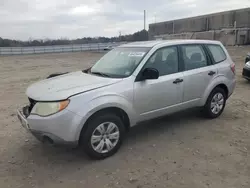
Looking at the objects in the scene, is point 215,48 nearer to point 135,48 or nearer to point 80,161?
point 135,48

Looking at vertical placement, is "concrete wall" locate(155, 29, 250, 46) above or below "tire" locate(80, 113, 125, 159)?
above

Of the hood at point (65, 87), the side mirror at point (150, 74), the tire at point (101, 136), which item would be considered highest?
the side mirror at point (150, 74)

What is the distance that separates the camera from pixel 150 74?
380 cm

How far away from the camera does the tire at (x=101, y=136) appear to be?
11.1 feet

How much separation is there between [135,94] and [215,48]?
2.40 meters

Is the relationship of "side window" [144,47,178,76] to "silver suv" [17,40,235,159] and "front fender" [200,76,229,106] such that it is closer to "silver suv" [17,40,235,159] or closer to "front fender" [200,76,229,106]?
"silver suv" [17,40,235,159]

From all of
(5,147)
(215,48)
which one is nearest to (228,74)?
(215,48)

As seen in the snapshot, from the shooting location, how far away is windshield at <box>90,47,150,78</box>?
397cm

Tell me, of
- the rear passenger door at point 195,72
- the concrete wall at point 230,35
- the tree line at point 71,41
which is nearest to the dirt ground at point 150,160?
the rear passenger door at point 195,72

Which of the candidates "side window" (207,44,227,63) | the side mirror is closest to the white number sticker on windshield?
the side mirror

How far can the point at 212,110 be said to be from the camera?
5109 mm

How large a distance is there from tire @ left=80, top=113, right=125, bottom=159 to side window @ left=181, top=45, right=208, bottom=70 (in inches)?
69.8

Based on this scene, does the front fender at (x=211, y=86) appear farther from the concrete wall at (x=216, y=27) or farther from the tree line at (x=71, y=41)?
the tree line at (x=71, y=41)

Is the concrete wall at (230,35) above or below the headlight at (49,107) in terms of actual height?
above
